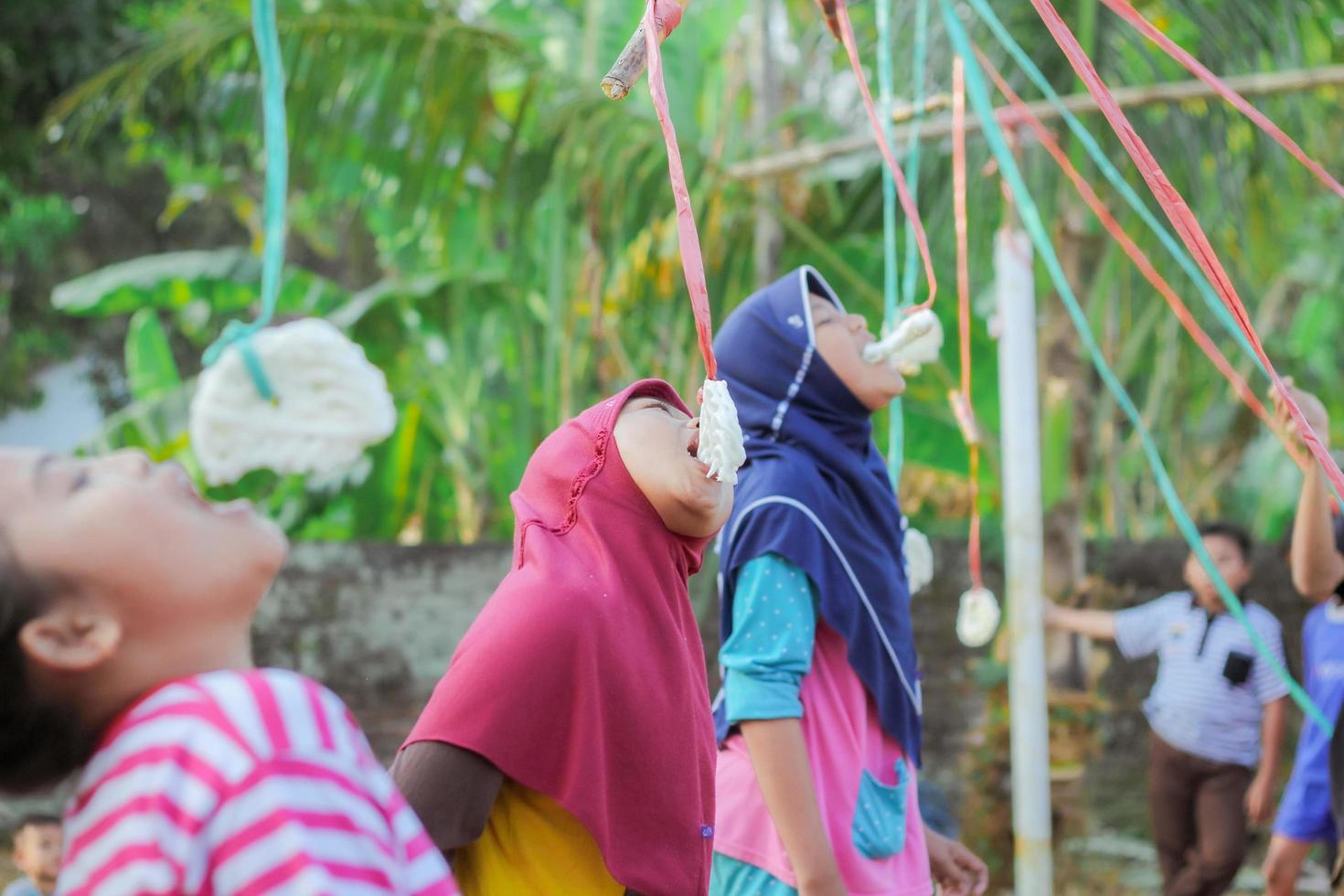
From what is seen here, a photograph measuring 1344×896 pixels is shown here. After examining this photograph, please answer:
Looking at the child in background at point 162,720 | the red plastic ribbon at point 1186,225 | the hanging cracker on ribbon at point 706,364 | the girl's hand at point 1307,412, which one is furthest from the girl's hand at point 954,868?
the child in background at point 162,720

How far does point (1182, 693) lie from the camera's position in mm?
4414

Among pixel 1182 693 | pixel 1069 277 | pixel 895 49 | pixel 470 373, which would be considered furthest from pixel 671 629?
pixel 470 373

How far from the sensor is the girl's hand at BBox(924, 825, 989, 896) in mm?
2533

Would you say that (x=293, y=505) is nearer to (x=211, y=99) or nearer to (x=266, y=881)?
(x=211, y=99)

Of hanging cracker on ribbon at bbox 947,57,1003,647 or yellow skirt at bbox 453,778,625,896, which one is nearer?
yellow skirt at bbox 453,778,625,896

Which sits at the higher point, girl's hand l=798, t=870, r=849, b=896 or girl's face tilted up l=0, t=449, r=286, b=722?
girl's face tilted up l=0, t=449, r=286, b=722

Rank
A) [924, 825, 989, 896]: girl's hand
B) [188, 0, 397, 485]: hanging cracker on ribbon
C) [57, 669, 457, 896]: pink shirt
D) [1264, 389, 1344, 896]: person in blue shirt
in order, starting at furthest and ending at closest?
[1264, 389, 1344, 896]: person in blue shirt < [924, 825, 989, 896]: girl's hand < [188, 0, 397, 485]: hanging cracker on ribbon < [57, 669, 457, 896]: pink shirt

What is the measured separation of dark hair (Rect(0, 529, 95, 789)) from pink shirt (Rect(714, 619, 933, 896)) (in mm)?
1338

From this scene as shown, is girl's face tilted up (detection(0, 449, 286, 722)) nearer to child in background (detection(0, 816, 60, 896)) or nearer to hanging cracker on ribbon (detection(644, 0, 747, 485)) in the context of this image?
hanging cracker on ribbon (detection(644, 0, 747, 485))

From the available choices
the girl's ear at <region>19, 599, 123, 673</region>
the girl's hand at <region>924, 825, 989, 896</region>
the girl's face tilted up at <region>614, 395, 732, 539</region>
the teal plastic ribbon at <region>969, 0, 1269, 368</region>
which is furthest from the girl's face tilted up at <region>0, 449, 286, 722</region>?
the girl's hand at <region>924, 825, 989, 896</region>

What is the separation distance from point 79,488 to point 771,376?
1.43 metres

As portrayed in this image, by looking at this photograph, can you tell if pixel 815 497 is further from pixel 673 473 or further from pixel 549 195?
pixel 549 195

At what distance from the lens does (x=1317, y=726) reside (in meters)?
3.76

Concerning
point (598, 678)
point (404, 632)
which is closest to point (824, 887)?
point (598, 678)
